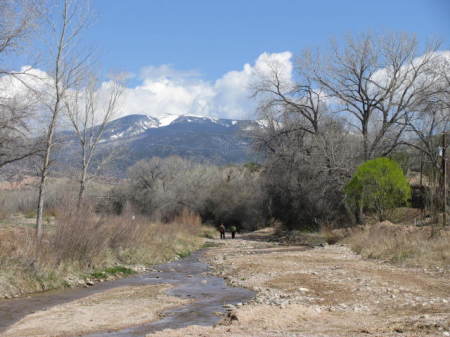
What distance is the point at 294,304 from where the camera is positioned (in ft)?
41.3

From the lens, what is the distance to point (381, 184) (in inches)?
1356

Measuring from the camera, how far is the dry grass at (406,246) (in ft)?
64.5

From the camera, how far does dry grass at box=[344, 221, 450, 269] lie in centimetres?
1967

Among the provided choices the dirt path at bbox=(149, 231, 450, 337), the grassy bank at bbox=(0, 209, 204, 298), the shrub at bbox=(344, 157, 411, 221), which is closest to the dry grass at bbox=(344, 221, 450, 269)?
the dirt path at bbox=(149, 231, 450, 337)

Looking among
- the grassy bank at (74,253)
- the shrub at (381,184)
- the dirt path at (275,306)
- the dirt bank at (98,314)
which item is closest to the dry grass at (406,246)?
the dirt path at (275,306)

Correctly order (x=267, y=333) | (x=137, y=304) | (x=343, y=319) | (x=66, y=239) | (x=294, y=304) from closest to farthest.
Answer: (x=267, y=333) < (x=343, y=319) < (x=294, y=304) < (x=137, y=304) < (x=66, y=239)

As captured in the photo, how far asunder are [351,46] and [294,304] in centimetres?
3442

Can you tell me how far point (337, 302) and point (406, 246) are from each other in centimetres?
1055

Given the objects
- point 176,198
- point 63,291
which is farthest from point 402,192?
point 176,198

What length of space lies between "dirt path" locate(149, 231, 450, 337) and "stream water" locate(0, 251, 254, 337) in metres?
0.70

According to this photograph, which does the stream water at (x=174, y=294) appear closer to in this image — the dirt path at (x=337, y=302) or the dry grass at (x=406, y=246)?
the dirt path at (x=337, y=302)

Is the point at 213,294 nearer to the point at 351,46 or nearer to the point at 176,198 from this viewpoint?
the point at 351,46

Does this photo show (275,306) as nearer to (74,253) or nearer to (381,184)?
(74,253)

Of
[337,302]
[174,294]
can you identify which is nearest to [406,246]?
[337,302]
